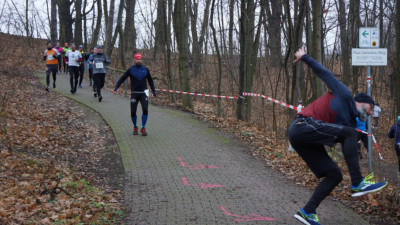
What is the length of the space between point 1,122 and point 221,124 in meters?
6.38

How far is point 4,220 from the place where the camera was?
510 centimetres

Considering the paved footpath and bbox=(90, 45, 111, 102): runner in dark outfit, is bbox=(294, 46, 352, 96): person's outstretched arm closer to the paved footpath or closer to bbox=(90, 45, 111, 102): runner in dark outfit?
the paved footpath

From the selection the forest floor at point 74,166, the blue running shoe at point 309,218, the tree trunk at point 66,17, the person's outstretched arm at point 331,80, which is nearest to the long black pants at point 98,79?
the forest floor at point 74,166

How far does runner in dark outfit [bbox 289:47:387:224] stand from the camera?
487cm

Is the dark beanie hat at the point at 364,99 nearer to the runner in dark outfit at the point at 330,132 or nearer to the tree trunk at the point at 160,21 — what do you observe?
the runner in dark outfit at the point at 330,132

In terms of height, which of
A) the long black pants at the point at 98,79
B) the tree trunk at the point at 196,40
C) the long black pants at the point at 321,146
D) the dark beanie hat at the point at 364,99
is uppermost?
the tree trunk at the point at 196,40

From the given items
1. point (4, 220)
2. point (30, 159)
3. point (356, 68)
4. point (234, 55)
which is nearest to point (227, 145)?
point (30, 159)

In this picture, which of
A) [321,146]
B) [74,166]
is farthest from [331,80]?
[74,166]

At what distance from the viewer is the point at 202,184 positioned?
Result: 7441mm

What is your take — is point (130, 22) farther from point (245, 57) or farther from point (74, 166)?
point (74, 166)

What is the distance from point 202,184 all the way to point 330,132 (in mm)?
3073

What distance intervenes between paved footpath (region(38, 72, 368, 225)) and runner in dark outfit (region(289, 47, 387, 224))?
2.62ft

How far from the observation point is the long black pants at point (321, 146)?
192 inches

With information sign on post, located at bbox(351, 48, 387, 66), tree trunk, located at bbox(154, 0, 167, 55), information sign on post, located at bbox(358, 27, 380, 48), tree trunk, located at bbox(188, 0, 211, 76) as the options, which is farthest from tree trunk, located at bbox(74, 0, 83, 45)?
information sign on post, located at bbox(351, 48, 387, 66)
